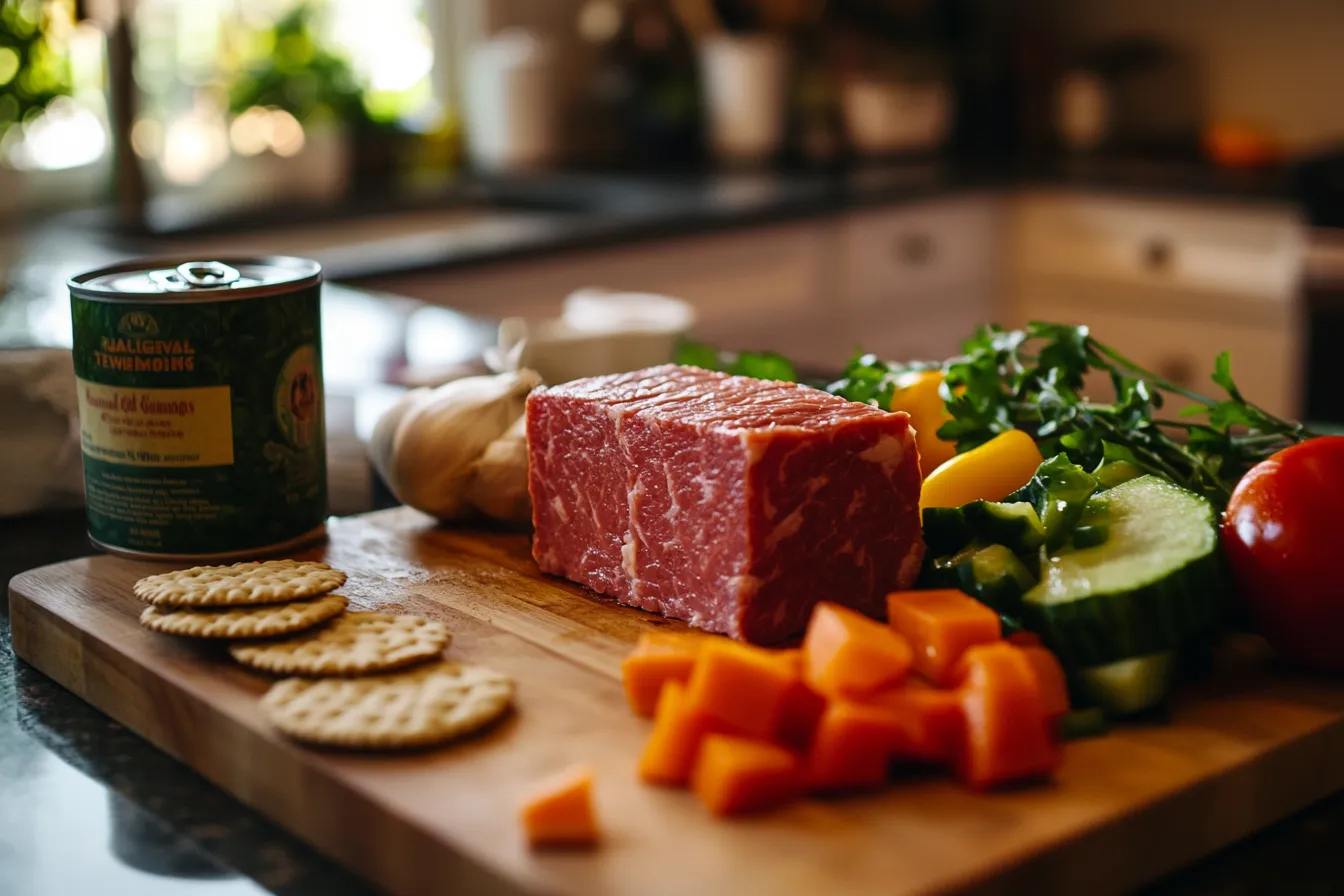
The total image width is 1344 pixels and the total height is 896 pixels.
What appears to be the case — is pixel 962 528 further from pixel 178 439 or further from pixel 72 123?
pixel 72 123

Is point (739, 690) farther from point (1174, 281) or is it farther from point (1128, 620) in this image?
point (1174, 281)

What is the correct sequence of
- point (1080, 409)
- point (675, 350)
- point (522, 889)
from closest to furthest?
1. point (522, 889)
2. point (1080, 409)
3. point (675, 350)

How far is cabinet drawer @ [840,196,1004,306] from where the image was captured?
352cm

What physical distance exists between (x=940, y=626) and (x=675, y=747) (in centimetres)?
20

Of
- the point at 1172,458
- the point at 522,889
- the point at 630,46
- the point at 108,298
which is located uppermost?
the point at 630,46

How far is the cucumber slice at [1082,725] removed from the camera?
93 centimetres

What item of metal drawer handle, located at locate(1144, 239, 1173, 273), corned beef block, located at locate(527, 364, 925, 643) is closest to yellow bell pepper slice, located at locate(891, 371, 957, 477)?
corned beef block, located at locate(527, 364, 925, 643)

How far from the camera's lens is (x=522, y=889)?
29.9 inches

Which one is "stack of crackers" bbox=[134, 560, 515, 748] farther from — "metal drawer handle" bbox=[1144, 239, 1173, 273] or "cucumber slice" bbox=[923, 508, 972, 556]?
"metal drawer handle" bbox=[1144, 239, 1173, 273]

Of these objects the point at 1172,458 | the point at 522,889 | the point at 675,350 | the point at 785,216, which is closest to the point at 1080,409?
the point at 1172,458

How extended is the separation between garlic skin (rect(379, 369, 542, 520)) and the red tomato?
637 millimetres

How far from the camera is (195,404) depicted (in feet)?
3.77

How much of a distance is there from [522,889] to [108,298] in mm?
626

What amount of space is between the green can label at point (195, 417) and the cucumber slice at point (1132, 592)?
1.99 ft
